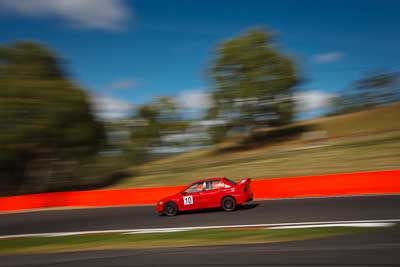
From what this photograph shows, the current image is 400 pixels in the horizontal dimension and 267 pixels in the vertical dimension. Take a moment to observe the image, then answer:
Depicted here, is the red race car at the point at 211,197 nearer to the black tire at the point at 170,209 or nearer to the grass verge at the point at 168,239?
the black tire at the point at 170,209

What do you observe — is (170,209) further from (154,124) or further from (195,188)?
(154,124)

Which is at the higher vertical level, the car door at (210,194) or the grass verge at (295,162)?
the grass verge at (295,162)

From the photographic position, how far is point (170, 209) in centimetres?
1566

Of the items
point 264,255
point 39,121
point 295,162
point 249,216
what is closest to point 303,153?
point 295,162

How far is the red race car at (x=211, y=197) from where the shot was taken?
573 inches

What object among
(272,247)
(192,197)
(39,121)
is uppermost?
(39,121)

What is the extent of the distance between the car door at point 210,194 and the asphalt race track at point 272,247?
395 mm

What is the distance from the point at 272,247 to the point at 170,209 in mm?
8179

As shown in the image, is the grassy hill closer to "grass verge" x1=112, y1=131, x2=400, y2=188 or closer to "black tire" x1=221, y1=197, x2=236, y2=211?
"grass verge" x1=112, y1=131, x2=400, y2=188

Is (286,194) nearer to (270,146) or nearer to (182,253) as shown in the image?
(182,253)

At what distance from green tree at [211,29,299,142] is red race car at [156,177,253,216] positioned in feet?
101

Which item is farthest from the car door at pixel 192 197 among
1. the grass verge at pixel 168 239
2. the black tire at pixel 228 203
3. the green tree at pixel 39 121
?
the green tree at pixel 39 121

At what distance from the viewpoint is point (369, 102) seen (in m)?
94.5

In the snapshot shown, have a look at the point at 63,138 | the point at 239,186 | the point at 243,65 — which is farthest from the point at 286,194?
the point at 243,65
